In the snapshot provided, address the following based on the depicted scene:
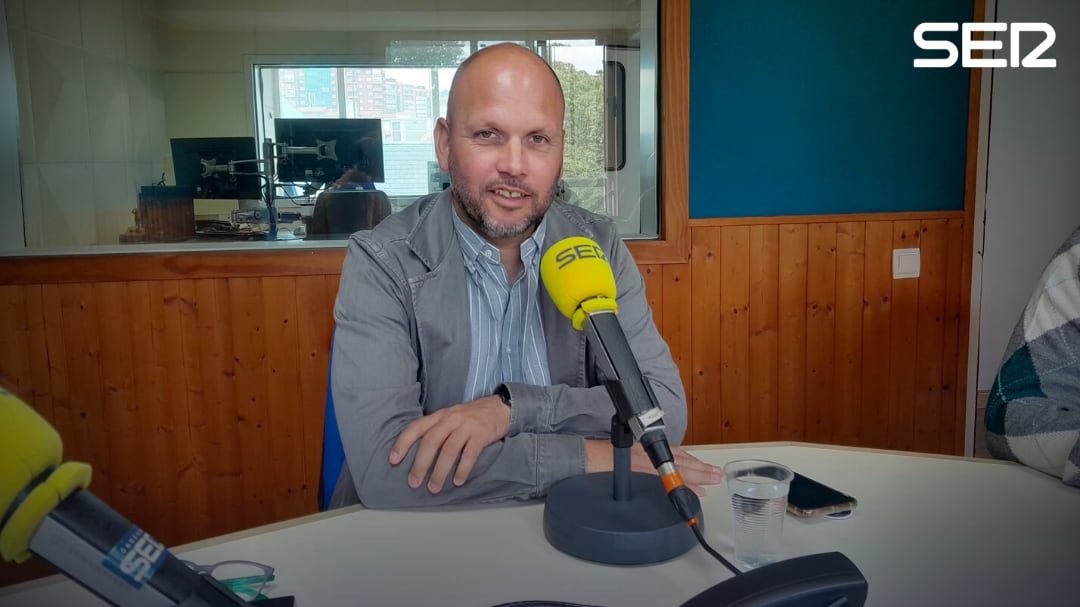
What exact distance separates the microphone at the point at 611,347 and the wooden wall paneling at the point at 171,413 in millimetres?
1826

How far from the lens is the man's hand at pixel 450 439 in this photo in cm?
102

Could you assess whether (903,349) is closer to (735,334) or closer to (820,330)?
(820,330)

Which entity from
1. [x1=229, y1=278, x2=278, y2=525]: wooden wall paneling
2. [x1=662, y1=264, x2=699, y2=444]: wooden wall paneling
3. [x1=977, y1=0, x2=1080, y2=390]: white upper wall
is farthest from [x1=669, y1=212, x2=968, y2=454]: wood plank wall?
[x1=229, y1=278, x2=278, y2=525]: wooden wall paneling

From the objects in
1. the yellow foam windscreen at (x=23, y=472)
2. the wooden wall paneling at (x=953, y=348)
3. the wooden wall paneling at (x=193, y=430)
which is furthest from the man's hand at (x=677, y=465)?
the wooden wall paneling at (x=953, y=348)

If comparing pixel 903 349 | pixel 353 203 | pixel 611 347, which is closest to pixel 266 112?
pixel 353 203

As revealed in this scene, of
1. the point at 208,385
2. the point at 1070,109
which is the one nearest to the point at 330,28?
the point at 208,385

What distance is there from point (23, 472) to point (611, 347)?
1.79ft

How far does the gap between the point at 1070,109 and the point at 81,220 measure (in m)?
3.56

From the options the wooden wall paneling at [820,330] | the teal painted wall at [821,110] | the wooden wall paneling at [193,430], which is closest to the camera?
the wooden wall paneling at [193,430]

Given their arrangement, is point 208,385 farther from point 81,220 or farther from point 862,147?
point 862,147

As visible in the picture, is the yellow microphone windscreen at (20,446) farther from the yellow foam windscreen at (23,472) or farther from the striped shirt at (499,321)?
the striped shirt at (499,321)

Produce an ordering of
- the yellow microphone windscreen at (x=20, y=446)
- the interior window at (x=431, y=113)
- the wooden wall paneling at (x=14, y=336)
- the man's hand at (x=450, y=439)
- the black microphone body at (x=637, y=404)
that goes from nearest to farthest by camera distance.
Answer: the yellow microphone windscreen at (x=20, y=446) < the black microphone body at (x=637, y=404) < the man's hand at (x=450, y=439) < the wooden wall paneling at (x=14, y=336) < the interior window at (x=431, y=113)

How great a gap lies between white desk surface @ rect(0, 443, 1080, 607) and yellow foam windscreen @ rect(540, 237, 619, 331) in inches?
11.1

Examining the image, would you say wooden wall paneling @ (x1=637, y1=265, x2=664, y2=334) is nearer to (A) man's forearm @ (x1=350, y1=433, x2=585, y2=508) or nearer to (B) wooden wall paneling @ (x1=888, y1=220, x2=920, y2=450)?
(B) wooden wall paneling @ (x1=888, y1=220, x2=920, y2=450)
